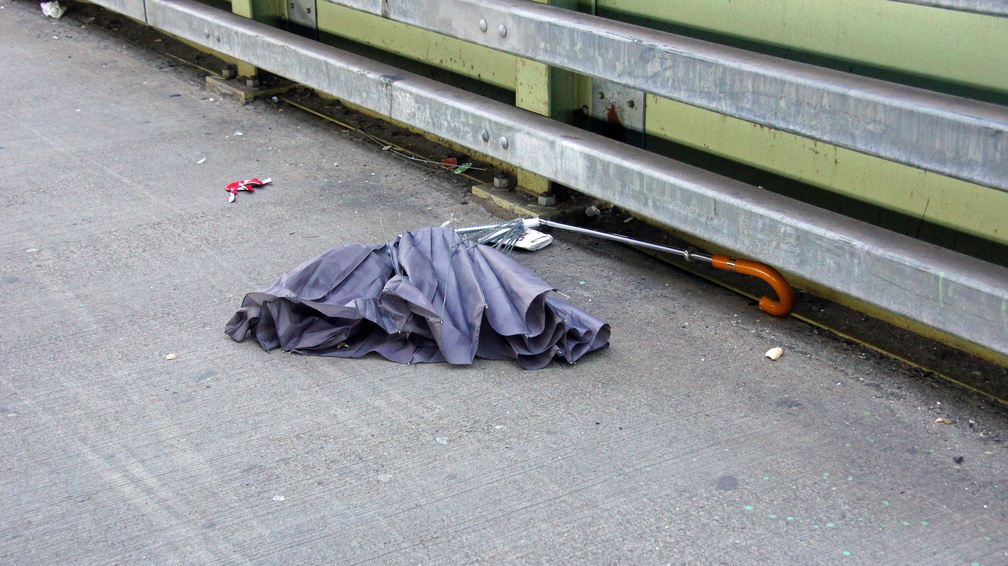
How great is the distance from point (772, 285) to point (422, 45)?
10.1 ft

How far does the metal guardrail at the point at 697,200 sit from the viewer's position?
345 cm

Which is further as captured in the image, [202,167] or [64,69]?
[64,69]

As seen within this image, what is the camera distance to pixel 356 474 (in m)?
3.30

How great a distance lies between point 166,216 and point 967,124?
391 cm

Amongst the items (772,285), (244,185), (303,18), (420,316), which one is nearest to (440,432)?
(420,316)

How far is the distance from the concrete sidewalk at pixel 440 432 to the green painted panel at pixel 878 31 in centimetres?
113

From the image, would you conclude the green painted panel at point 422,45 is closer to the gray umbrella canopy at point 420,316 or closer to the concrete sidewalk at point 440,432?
the concrete sidewalk at point 440,432

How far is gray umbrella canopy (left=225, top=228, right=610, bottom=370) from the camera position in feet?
13.0

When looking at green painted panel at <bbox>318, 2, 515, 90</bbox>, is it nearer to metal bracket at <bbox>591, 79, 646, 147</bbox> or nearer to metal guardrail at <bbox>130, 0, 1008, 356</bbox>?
metal guardrail at <bbox>130, 0, 1008, 356</bbox>

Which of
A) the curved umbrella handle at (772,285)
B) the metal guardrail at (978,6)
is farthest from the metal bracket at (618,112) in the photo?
the metal guardrail at (978,6)

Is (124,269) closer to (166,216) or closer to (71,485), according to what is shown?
(166,216)

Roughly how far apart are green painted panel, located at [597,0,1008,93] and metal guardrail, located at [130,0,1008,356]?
641 mm

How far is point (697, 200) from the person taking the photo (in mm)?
4254

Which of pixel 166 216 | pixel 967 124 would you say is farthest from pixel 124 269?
pixel 967 124
